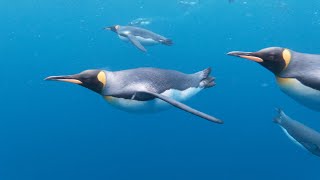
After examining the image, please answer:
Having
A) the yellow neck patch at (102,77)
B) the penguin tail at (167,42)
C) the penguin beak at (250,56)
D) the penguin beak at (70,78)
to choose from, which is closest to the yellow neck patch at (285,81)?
the penguin beak at (250,56)

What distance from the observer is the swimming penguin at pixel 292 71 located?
3.37 metres

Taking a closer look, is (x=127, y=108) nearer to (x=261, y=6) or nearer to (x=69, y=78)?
(x=69, y=78)

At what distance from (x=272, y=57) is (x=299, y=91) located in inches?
14.8

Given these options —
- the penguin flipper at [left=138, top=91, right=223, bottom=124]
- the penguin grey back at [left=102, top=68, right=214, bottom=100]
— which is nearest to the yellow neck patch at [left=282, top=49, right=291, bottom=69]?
the penguin flipper at [left=138, top=91, right=223, bottom=124]

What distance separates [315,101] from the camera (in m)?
3.47

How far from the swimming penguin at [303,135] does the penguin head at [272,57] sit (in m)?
2.19

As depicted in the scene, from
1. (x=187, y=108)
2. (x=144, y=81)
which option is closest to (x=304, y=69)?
(x=187, y=108)

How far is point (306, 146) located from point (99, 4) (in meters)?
21.8

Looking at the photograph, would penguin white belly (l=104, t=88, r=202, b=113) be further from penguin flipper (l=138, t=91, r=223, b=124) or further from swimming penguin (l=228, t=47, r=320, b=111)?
swimming penguin (l=228, t=47, r=320, b=111)

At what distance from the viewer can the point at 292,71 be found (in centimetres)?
342

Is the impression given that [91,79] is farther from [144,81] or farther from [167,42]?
[167,42]

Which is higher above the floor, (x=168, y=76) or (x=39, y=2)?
(x=168, y=76)

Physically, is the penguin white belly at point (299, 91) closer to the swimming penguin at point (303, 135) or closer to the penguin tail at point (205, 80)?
the penguin tail at point (205, 80)

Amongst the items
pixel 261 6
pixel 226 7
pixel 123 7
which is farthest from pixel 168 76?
pixel 123 7
